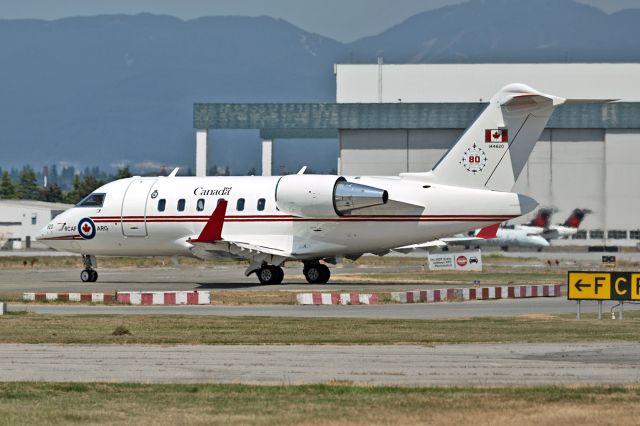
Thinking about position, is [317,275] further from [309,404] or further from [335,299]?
[309,404]

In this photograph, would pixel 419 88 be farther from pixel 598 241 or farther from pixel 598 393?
pixel 598 393

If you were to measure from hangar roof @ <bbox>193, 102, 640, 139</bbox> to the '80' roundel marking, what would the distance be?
58.0m

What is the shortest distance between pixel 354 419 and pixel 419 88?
9782cm

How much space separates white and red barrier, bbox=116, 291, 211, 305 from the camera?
Result: 40219 mm

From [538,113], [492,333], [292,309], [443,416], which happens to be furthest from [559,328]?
[538,113]

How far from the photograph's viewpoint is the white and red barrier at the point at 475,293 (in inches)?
1642

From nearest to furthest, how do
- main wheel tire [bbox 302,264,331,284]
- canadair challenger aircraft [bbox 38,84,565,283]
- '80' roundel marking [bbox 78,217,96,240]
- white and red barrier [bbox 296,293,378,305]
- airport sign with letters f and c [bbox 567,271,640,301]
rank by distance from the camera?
1. airport sign with letters f and c [bbox 567,271,640,301]
2. white and red barrier [bbox 296,293,378,305]
3. canadair challenger aircraft [bbox 38,84,565,283]
4. main wheel tire [bbox 302,264,331,284]
5. '80' roundel marking [bbox 78,217,96,240]

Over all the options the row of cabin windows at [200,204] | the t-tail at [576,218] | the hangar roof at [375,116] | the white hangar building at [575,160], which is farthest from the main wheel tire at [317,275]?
the t-tail at [576,218]

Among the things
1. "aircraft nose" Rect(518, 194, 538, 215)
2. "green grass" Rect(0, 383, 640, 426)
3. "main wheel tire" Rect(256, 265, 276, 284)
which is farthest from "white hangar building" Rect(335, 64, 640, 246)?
"green grass" Rect(0, 383, 640, 426)

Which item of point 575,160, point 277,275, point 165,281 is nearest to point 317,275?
point 277,275

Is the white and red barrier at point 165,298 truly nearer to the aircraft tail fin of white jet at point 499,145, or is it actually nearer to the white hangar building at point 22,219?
the aircraft tail fin of white jet at point 499,145

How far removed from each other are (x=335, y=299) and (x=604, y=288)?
9293 millimetres

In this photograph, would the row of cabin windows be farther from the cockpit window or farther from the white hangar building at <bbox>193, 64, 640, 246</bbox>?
the white hangar building at <bbox>193, 64, 640, 246</bbox>

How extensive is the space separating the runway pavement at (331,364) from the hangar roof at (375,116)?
3198 inches
